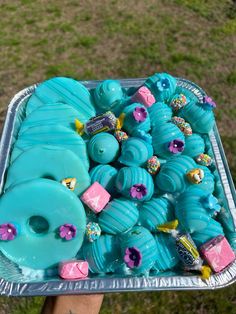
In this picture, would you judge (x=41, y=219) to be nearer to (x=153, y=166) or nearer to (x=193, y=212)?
(x=153, y=166)

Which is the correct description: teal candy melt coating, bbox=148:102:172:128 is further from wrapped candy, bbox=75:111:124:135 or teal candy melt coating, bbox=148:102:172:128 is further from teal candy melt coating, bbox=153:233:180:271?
teal candy melt coating, bbox=153:233:180:271

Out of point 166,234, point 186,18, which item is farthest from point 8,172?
point 186,18

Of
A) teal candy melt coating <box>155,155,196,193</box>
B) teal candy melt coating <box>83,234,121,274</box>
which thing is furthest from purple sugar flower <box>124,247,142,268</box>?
teal candy melt coating <box>155,155,196,193</box>

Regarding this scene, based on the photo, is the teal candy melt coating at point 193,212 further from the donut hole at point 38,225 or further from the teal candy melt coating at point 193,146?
the donut hole at point 38,225

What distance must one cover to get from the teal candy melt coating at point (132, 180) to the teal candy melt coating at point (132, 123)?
0.98 ft

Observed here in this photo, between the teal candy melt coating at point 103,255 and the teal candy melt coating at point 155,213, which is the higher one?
the teal candy melt coating at point 155,213

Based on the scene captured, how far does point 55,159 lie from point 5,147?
52 cm

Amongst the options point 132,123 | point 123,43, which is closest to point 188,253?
point 132,123

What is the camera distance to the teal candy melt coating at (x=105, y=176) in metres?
2.32

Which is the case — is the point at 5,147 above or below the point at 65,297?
above

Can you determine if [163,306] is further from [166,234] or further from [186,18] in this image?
[186,18]

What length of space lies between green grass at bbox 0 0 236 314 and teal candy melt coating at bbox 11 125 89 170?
169cm

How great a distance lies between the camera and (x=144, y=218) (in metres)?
2.21

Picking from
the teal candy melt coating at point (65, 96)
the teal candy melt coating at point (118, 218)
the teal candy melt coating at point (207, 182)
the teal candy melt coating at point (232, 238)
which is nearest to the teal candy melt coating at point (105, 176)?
the teal candy melt coating at point (118, 218)
